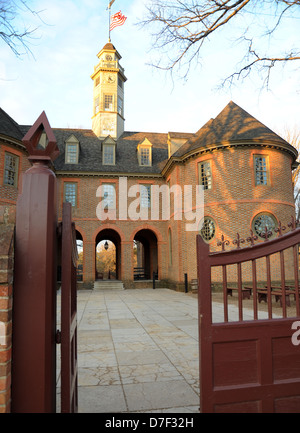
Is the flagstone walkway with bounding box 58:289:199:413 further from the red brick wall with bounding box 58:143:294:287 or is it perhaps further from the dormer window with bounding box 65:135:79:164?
the dormer window with bounding box 65:135:79:164

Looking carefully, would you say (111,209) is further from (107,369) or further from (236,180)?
(107,369)

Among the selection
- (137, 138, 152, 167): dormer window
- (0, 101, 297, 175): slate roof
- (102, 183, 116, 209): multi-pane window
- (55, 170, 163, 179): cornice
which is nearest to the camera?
(0, 101, 297, 175): slate roof

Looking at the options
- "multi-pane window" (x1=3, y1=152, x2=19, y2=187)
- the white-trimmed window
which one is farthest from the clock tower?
the white-trimmed window

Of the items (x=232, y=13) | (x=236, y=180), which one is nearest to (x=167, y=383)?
(x=232, y=13)

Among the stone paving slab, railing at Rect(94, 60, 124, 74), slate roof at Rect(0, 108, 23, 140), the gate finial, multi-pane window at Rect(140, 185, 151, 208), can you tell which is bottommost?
the stone paving slab

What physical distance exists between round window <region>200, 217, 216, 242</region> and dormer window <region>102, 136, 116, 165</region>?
8727mm

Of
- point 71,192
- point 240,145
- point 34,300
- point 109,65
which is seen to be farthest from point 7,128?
point 34,300

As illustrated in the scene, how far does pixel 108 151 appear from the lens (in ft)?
74.8

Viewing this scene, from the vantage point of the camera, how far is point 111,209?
839 inches

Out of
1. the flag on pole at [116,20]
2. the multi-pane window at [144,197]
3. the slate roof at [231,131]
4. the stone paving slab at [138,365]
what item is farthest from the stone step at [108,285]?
the flag on pole at [116,20]

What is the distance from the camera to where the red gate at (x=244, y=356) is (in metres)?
2.31

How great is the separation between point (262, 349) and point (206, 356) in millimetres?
492

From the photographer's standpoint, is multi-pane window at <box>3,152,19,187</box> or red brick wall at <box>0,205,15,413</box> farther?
multi-pane window at <box>3,152,19,187</box>

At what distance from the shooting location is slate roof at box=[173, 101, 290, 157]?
1733 cm
